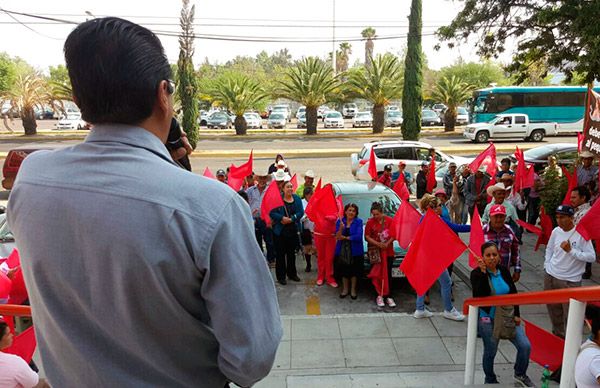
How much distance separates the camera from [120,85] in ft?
3.42

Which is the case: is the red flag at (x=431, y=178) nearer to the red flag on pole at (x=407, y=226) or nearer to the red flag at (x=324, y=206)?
the red flag at (x=324, y=206)

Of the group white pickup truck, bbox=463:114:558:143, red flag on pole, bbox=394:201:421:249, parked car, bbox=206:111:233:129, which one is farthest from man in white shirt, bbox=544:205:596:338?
parked car, bbox=206:111:233:129

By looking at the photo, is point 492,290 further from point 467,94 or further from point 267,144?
point 467,94

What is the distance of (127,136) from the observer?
1.06m

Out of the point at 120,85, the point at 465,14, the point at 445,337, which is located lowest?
the point at 445,337

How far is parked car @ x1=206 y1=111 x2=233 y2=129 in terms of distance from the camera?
39.6m

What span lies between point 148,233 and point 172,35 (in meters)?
24.7

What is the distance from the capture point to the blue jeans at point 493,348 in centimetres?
433

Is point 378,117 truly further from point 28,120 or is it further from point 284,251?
point 284,251

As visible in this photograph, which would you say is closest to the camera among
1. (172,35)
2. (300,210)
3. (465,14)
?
(300,210)

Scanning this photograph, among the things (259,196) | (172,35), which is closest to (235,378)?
(259,196)

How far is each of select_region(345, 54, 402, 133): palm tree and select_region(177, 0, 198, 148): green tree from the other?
1016cm

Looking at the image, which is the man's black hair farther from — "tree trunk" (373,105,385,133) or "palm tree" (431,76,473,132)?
"palm tree" (431,76,473,132)

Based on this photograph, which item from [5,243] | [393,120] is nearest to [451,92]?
[393,120]
